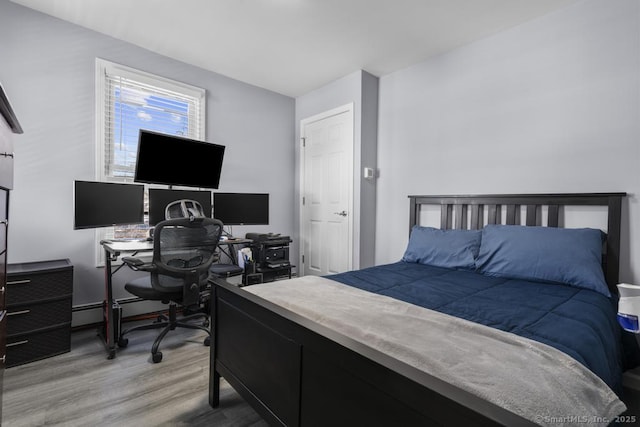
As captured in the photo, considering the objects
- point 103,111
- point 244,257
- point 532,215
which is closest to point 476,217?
point 532,215

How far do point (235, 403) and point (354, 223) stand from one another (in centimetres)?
224

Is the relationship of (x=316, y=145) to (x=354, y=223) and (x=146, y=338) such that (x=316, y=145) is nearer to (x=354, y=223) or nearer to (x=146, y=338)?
(x=354, y=223)

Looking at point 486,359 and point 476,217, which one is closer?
point 486,359

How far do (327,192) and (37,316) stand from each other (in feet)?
9.51

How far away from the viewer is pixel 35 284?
2.15 metres

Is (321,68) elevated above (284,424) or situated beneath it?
elevated above

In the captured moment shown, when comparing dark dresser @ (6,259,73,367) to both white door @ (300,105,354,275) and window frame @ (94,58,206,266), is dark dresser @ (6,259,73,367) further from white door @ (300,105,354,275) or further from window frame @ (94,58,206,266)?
white door @ (300,105,354,275)

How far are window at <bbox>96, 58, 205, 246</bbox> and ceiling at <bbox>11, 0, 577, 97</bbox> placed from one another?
13.3 inches

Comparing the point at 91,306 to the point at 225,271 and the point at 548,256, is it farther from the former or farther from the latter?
the point at 548,256

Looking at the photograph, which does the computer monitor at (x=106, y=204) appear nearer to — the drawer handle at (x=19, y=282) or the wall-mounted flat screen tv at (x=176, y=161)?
the wall-mounted flat screen tv at (x=176, y=161)

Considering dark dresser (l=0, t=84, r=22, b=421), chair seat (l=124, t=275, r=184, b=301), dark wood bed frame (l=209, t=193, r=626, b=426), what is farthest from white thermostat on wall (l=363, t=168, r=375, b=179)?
dark dresser (l=0, t=84, r=22, b=421)

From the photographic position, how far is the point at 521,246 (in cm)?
220

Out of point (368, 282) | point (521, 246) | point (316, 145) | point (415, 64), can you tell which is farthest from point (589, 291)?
point (316, 145)

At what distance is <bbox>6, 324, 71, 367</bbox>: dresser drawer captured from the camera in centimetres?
207
